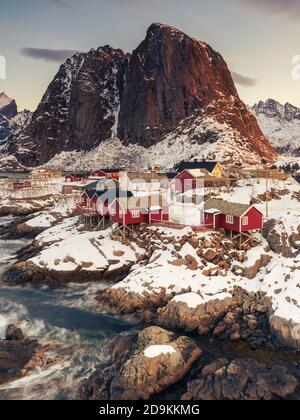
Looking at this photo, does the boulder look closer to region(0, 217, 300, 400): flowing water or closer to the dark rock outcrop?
the dark rock outcrop

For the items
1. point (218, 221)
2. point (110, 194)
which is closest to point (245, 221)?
point (218, 221)

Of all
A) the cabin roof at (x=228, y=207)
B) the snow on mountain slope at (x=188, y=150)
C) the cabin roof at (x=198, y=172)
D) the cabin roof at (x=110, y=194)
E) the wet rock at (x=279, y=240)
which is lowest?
the wet rock at (x=279, y=240)

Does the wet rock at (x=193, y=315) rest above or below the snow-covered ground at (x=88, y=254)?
below

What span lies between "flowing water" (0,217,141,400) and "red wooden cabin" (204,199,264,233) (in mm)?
15387

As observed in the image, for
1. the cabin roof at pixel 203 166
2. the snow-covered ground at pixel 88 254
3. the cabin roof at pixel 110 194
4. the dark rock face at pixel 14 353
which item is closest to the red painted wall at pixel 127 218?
the snow-covered ground at pixel 88 254

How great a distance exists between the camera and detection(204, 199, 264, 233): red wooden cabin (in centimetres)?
4233

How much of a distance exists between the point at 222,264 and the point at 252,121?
172668 mm

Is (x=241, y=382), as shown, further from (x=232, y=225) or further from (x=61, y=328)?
(x=232, y=225)

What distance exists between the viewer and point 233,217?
4297cm

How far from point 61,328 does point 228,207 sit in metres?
24.2

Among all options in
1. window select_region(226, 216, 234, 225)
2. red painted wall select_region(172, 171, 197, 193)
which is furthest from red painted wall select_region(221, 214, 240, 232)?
red painted wall select_region(172, 171, 197, 193)

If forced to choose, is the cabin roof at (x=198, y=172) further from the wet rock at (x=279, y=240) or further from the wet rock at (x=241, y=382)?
the wet rock at (x=241, y=382)

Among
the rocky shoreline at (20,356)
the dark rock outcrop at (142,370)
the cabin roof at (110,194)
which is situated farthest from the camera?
the cabin roof at (110,194)

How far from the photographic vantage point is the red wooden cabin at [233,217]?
42334mm
